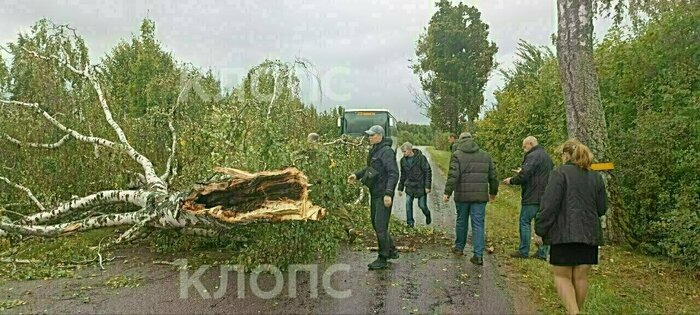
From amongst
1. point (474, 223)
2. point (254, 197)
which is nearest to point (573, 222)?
point (474, 223)

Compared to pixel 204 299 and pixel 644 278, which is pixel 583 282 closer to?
pixel 644 278

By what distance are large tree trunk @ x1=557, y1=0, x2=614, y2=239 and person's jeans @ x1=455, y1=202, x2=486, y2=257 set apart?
2121 mm

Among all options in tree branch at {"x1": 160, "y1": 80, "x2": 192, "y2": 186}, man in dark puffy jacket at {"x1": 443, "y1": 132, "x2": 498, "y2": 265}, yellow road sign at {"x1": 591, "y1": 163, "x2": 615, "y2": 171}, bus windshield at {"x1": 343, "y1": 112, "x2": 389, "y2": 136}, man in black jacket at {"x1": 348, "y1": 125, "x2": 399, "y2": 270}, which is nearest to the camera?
man in black jacket at {"x1": 348, "y1": 125, "x2": 399, "y2": 270}

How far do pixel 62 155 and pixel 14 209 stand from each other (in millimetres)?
1124

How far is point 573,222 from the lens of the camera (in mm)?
4938

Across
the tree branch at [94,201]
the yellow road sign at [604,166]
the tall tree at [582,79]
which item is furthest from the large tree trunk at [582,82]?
the tree branch at [94,201]

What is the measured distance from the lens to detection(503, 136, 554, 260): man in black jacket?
303 inches

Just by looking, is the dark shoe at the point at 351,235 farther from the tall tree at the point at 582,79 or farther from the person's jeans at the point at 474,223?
the tall tree at the point at 582,79

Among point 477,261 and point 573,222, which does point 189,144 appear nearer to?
point 477,261

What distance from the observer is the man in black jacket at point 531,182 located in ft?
25.3

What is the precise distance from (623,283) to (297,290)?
3528 millimetres

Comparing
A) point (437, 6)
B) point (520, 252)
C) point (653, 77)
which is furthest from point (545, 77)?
point (437, 6)

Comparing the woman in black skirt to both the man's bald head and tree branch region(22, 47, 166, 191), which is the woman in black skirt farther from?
tree branch region(22, 47, 166, 191)

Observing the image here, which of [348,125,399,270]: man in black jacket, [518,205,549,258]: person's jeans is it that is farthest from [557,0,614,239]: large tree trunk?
[348,125,399,270]: man in black jacket
